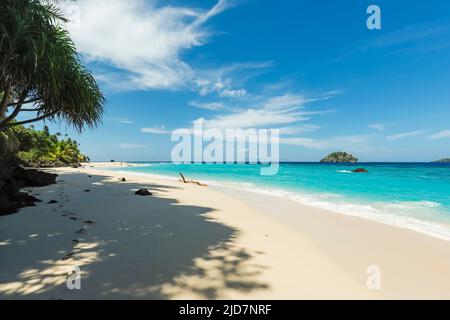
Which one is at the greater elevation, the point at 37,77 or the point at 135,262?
the point at 37,77

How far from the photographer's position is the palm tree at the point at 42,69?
8430mm

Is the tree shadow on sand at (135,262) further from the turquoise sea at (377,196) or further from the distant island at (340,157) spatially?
the distant island at (340,157)

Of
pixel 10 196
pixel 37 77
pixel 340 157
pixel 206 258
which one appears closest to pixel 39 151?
pixel 37 77

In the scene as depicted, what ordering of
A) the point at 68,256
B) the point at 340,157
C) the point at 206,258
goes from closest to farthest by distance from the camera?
the point at 68,256, the point at 206,258, the point at 340,157

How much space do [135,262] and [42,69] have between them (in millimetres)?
9843

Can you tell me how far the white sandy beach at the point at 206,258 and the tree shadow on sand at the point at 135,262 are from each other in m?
0.01

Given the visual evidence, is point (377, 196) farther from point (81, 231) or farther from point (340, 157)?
point (340, 157)

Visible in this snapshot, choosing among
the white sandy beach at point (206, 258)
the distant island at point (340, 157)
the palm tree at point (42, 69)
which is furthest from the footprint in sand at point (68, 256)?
the distant island at point (340, 157)

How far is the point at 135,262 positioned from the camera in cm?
378

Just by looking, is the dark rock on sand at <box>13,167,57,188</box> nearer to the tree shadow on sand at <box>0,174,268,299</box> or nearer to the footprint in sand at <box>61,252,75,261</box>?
the tree shadow on sand at <box>0,174,268,299</box>
